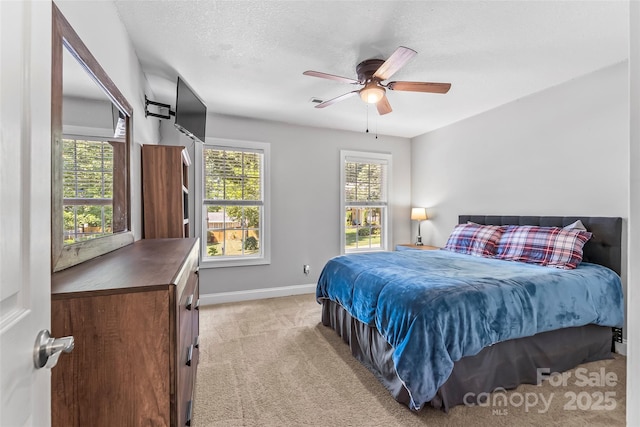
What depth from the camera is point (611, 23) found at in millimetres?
2064

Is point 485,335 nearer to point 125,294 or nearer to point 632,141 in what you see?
point 632,141

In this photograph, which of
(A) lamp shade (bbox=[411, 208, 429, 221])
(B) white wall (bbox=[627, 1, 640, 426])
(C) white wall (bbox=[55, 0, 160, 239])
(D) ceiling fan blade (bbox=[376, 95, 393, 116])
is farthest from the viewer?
(A) lamp shade (bbox=[411, 208, 429, 221])

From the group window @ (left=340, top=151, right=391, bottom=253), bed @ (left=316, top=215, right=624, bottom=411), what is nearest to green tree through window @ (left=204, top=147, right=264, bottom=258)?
window @ (left=340, top=151, right=391, bottom=253)

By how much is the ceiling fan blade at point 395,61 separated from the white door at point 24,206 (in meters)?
1.80

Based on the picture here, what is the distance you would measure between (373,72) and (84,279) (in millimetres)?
2443

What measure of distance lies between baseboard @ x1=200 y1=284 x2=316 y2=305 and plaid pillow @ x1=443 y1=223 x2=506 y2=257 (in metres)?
2.14

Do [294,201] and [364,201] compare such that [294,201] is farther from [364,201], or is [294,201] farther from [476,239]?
[476,239]

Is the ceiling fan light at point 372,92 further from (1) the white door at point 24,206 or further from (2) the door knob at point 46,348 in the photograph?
(2) the door knob at point 46,348

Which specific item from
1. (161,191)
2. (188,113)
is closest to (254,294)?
(161,191)

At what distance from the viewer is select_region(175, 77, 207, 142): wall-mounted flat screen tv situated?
246 centimetres

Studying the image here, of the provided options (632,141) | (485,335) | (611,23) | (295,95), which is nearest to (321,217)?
(295,95)

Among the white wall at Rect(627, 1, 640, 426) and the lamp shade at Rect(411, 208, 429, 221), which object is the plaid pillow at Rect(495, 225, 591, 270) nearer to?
the lamp shade at Rect(411, 208, 429, 221)

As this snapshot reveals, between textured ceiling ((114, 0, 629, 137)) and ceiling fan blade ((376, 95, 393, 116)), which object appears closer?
textured ceiling ((114, 0, 629, 137))

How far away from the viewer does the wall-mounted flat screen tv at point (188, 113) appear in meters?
2.46
